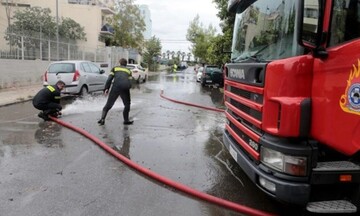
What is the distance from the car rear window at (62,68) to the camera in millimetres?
15445

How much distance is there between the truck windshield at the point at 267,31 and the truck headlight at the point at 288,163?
1.01 meters

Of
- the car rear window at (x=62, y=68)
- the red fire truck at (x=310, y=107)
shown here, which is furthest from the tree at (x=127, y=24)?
the red fire truck at (x=310, y=107)

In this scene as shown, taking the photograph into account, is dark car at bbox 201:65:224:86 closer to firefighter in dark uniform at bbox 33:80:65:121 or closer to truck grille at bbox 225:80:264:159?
firefighter in dark uniform at bbox 33:80:65:121

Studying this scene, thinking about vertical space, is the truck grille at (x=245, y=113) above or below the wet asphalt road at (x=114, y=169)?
above

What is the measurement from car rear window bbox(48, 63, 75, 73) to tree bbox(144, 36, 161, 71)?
46972mm

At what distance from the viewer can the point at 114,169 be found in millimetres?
5957

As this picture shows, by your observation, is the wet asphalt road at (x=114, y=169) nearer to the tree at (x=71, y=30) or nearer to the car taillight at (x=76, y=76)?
the car taillight at (x=76, y=76)

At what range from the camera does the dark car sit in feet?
86.3

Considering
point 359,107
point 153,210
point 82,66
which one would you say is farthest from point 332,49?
point 82,66

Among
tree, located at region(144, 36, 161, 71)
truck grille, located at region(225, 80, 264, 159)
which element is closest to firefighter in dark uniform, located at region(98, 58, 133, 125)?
truck grille, located at region(225, 80, 264, 159)

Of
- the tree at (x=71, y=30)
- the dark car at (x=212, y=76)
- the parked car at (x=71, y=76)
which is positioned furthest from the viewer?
the tree at (x=71, y=30)

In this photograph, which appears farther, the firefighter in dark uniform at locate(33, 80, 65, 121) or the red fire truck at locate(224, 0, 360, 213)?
the firefighter in dark uniform at locate(33, 80, 65, 121)

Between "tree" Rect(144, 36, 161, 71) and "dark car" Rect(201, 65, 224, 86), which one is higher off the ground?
"tree" Rect(144, 36, 161, 71)

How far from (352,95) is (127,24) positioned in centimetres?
4329
